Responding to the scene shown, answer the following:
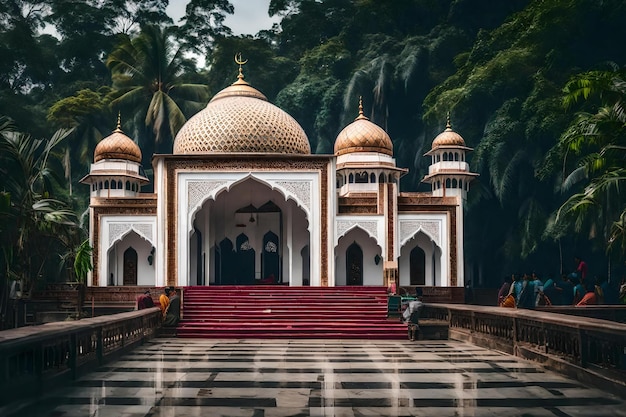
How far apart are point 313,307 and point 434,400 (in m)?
12.2

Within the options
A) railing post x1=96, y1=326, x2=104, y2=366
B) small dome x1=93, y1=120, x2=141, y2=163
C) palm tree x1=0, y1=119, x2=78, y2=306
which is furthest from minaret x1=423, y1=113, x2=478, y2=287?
railing post x1=96, y1=326, x2=104, y2=366

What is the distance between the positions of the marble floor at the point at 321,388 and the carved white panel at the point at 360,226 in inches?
483

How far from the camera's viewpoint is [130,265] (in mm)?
27250

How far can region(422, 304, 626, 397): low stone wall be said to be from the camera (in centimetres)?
816

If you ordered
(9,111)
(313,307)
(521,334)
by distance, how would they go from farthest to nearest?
(9,111)
(313,307)
(521,334)

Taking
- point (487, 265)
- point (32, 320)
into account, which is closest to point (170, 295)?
point (32, 320)

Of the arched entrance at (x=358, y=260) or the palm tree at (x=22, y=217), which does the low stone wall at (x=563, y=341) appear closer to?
the palm tree at (x=22, y=217)

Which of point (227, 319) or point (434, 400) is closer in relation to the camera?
point (434, 400)

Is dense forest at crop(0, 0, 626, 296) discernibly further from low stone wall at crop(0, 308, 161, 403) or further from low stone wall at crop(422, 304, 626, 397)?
low stone wall at crop(0, 308, 161, 403)

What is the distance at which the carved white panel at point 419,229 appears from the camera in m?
26.1

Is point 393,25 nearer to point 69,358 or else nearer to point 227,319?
point 227,319

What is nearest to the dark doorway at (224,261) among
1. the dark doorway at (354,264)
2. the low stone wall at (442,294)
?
the dark doorway at (354,264)

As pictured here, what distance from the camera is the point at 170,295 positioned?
18.0m

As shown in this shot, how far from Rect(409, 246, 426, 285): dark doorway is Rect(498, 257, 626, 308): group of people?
6669 millimetres
